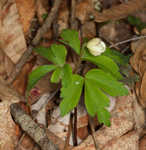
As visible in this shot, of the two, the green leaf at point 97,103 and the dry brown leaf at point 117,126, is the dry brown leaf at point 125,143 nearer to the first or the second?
the dry brown leaf at point 117,126

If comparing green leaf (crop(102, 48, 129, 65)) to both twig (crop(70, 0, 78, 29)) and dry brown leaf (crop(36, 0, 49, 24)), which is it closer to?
twig (crop(70, 0, 78, 29))

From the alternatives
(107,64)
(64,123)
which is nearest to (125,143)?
(64,123)

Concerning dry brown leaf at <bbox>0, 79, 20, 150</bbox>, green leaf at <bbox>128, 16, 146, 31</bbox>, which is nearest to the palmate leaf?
dry brown leaf at <bbox>0, 79, 20, 150</bbox>

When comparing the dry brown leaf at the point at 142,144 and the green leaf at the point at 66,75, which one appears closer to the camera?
the green leaf at the point at 66,75

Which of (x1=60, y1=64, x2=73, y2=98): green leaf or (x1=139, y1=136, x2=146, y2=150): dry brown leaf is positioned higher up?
(x1=60, y1=64, x2=73, y2=98): green leaf

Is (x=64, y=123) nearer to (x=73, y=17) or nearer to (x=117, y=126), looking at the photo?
(x=117, y=126)

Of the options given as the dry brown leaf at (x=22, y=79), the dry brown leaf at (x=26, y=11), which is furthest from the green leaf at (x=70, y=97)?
the dry brown leaf at (x=26, y=11)
